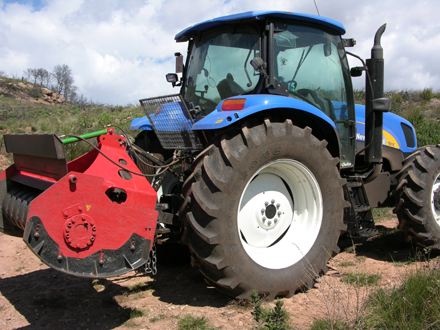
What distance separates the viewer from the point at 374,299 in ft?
9.24

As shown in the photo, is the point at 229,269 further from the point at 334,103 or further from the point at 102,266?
the point at 334,103

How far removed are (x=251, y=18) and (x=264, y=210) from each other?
1.85 m

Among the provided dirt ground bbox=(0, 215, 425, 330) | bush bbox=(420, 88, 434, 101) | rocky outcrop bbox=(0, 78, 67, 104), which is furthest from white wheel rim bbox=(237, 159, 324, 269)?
rocky outcrop bbox=(0, 78, 67, 104)

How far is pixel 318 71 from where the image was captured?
4.11 meters

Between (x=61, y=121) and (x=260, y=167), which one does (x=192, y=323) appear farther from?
(x=61, y=121)

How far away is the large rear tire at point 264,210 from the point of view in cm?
292

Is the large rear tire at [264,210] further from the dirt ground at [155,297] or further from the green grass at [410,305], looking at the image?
the green grass at [410,305]

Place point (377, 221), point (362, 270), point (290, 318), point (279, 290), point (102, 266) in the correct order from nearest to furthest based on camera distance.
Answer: point (102, 266) → point (290, 318) → point (279, 290) → point (362, 270) → point (377, 221)

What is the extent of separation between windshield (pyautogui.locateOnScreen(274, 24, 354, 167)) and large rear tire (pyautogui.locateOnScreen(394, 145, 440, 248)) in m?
0.69

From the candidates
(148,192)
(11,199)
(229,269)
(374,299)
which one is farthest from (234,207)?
(11,199)

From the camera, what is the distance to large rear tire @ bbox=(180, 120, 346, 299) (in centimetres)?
292

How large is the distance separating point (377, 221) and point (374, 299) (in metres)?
3.83

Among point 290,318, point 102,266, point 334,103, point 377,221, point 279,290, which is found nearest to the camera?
point 102,266

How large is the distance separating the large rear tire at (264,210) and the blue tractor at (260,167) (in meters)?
0.01
